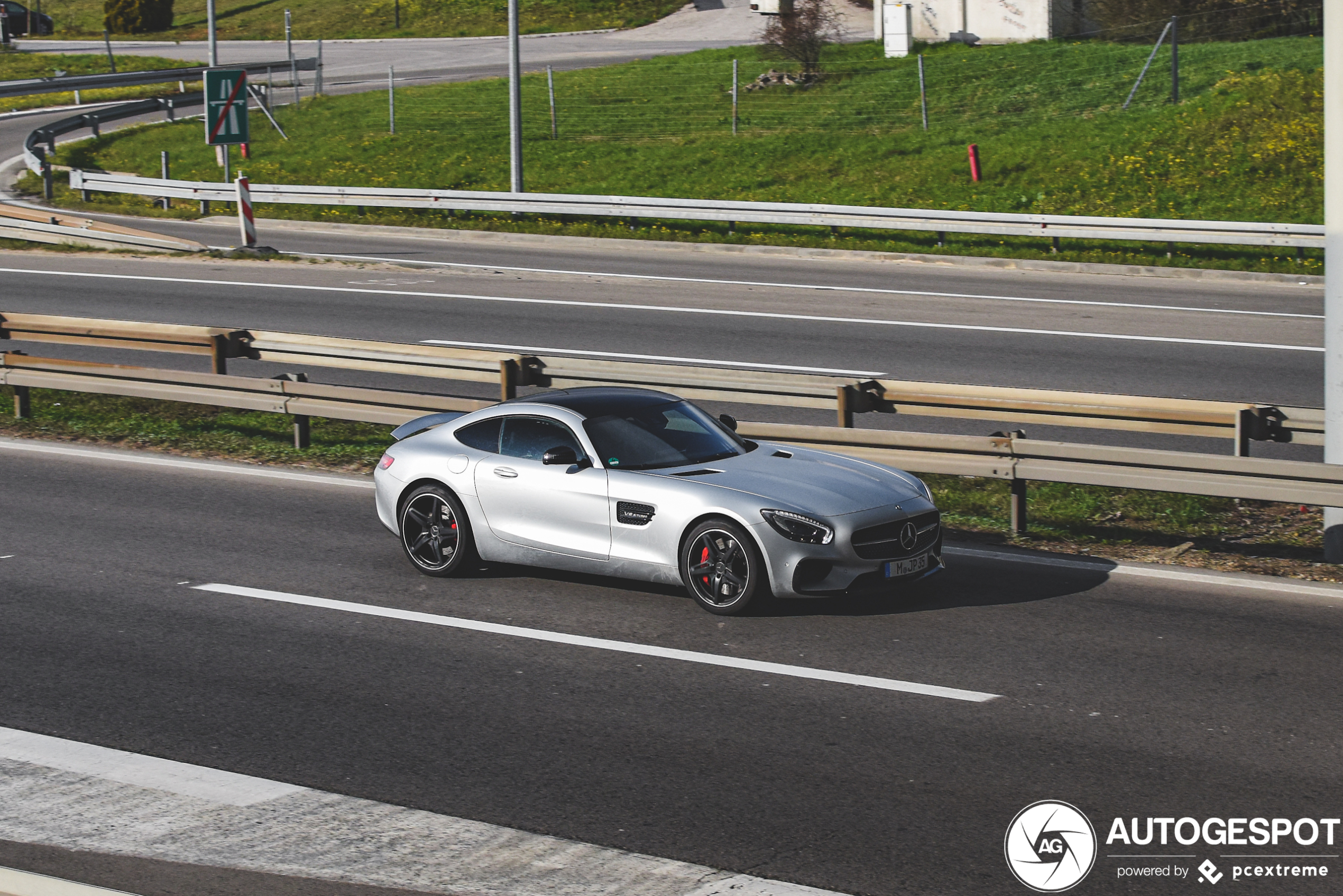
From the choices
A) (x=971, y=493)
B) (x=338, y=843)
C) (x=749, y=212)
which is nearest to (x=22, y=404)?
(x=971, y=493)

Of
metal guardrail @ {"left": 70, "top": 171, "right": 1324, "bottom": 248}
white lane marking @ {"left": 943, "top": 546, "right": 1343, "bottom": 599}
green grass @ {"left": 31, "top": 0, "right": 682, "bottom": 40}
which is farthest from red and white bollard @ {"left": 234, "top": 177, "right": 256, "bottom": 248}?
green grass @ {"left": 31, "top": 0, "right": 682, "bottom": 40}

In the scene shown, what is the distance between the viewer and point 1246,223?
2400 centimetres

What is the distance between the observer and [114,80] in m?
53.5

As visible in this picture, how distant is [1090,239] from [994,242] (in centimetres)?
171

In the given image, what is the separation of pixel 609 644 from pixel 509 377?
5480mm

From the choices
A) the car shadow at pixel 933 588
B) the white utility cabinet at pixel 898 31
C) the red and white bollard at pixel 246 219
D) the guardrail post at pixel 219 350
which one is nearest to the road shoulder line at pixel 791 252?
the red and white bollard at pixel 246 219

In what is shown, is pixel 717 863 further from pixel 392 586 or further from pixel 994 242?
pixel 994 242

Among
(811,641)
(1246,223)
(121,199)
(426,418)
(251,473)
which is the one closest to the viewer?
(811,641)

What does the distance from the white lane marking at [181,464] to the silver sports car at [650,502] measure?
7.20ft

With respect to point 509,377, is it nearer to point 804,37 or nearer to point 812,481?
point 812,481

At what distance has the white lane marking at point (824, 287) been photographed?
20.1 m

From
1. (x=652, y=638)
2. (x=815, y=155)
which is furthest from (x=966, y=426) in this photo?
(x=815, y=155)

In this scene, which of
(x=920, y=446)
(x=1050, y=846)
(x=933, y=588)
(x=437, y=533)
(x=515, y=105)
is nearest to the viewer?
(x=1050, y=846)

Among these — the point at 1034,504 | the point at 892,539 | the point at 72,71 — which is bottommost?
the point at 1034,504
